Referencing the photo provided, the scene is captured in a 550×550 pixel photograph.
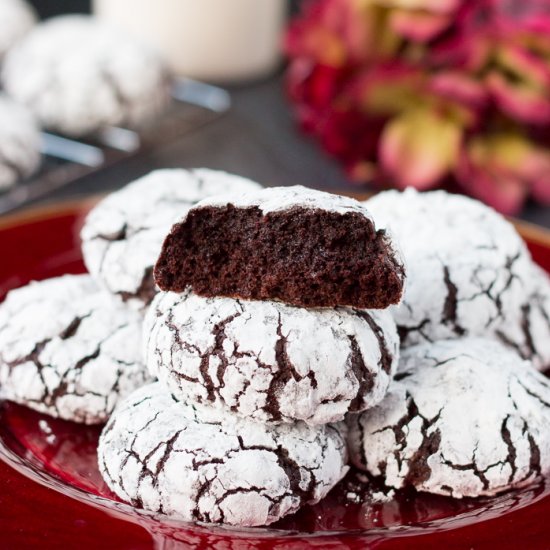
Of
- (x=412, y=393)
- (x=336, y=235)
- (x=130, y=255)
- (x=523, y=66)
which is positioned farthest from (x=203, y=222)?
(x=523, y=66)

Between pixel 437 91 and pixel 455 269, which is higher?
pixel 455 269

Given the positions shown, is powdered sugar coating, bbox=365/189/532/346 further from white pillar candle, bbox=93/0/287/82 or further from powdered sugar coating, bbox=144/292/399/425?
white pillar candle, bbox=93/0/287/82

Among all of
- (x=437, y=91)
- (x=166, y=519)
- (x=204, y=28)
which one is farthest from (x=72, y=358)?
(x=204, y=28)

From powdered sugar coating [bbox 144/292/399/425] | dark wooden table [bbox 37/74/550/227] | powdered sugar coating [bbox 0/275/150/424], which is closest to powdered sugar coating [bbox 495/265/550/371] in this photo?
powdered sugar coating [bbox 144/292/399/425]

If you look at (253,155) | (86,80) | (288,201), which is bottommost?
(253,155)

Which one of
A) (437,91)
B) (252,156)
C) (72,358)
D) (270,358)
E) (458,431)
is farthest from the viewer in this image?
(252,156)

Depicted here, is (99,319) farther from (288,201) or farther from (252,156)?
(252,156)
